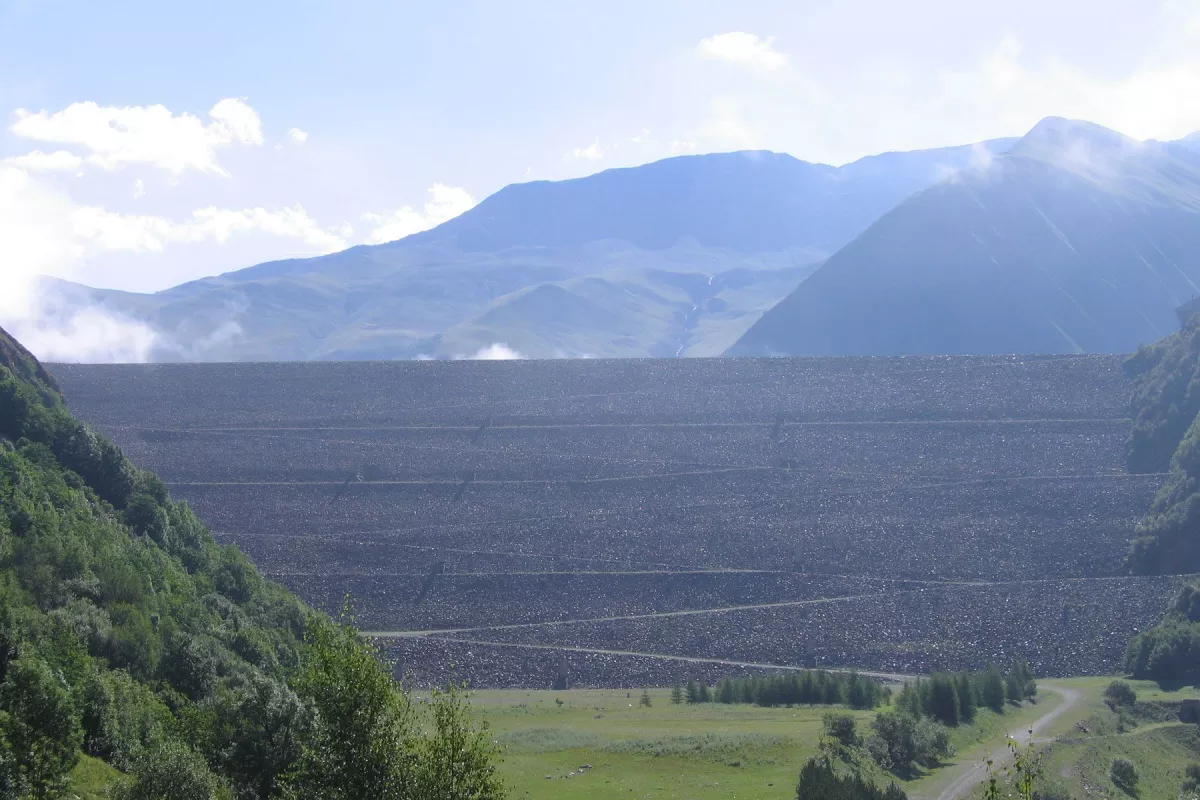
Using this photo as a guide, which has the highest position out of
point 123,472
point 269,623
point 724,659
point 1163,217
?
point 1163,217

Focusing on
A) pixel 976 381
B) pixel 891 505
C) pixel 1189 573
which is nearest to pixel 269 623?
pixel 891 505

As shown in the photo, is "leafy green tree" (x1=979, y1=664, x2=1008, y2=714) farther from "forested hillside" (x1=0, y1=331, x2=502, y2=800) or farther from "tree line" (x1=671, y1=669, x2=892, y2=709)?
"forested hillside" (x1=0, y1=331, x2=502, y2=800)

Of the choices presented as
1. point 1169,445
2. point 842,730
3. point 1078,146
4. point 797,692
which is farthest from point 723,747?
point 1078,146

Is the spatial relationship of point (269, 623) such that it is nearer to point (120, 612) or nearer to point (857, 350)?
point (120, 612)

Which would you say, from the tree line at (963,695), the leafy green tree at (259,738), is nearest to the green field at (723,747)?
the tree line at (963,695)

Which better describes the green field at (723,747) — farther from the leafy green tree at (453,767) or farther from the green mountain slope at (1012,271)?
the green mountain slope at (1012,271)
